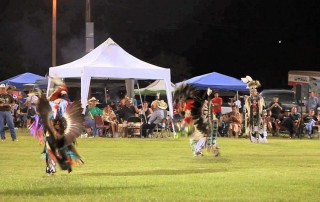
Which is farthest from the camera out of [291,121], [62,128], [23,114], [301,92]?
[23,114]

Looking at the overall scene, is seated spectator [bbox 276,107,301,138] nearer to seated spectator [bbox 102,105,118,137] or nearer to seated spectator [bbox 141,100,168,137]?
seated spectator [bbox 141,100,168,137]

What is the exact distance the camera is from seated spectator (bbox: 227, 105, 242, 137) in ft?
89.1

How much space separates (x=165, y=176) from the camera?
12.6 m

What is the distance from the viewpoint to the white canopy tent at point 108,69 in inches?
995

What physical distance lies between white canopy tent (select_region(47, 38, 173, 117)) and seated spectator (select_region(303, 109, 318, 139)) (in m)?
5.02

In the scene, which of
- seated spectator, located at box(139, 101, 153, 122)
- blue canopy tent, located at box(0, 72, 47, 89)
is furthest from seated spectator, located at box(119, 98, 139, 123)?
blue canopy tent, located at box(0, 72, 47, 89)

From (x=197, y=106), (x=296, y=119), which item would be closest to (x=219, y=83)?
(x=296, y=119)

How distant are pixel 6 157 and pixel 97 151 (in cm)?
301

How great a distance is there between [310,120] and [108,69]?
299 inches

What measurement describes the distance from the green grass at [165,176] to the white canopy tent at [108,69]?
230 inches

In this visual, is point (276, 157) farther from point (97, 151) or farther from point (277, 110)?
point (277, 110)

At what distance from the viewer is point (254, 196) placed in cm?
1002

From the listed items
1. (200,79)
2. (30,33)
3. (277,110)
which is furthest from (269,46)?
(277,110)

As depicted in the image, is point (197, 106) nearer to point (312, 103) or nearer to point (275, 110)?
point (275, 110)
